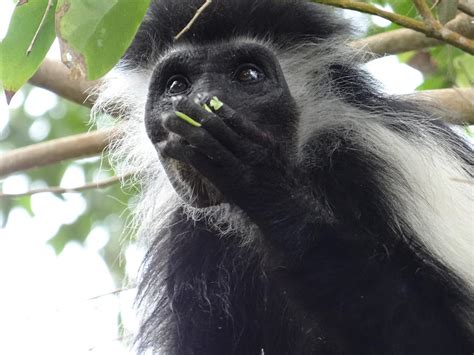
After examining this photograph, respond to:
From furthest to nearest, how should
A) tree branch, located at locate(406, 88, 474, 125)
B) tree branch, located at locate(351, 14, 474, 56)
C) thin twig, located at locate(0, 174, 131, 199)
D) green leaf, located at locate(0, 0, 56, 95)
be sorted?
tree branch, located at locate(351, 14, 474, 56) < thin twig, located at locate(0, 174, 131, 199) < tree branch, located at locate(406, 88, 474, 125) < green leaf, located at locate(0, 0, 56, 95)

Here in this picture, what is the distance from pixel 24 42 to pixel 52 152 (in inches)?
69.9

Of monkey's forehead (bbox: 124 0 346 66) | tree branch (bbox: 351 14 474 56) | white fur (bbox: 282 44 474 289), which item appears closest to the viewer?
white fur (bbox: 282 44 474 289)

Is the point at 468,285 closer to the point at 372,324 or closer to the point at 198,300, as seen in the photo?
the point at 372,324

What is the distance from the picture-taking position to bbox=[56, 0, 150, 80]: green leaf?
2.00 meters

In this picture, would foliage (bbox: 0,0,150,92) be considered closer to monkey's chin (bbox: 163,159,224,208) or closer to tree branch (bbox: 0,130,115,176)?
monkey's chin (bbox: 163,159,224,208)

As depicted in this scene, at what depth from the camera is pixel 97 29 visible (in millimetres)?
2025

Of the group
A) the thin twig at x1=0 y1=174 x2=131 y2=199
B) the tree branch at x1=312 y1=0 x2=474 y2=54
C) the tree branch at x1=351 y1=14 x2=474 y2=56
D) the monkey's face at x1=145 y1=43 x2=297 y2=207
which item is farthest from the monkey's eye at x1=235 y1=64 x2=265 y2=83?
the tree branch at x1=351 y1=14 x2=474 y2=56

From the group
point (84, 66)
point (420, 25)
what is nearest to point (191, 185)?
point (84, 66)

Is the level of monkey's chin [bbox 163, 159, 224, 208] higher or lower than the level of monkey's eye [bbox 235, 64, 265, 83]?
lower

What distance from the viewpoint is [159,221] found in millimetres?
3193

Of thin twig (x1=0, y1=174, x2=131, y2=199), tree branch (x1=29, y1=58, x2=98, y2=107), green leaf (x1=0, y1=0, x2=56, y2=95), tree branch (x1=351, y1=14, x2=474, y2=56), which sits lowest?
thin twig (x1=0, y1=174, x2=131, y2=199)

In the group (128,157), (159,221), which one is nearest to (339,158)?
(159,221)

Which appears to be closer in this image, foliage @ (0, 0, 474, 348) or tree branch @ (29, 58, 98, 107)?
foliage @ (0, 0, 474, 348)

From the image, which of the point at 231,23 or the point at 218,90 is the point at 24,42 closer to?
the point at 218,90
